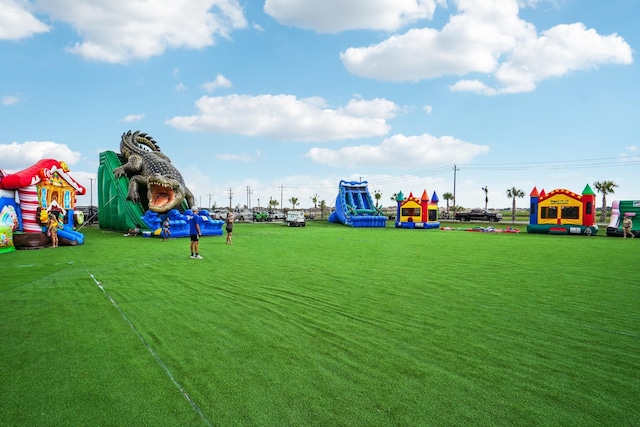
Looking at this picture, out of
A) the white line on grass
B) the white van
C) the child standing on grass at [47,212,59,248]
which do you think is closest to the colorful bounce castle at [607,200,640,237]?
the white van

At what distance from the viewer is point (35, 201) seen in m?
14.6

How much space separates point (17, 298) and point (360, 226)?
28338mm

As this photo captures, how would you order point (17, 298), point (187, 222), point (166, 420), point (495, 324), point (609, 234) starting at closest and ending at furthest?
point (166, 420) → point (495, 324) → point (17, 298) → point (187, 222) → point (609, 234)

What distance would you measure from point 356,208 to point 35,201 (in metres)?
26.0

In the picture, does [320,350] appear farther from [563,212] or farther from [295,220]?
[295,220]

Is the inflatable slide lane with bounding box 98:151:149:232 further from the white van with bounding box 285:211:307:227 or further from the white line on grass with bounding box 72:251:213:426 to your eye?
the white line on grass with bounding box 72:251:213:426

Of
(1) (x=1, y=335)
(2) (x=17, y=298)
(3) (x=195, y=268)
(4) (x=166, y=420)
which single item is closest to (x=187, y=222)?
(3) (x=195, y=268)

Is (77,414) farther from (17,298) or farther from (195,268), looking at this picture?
(195,268)

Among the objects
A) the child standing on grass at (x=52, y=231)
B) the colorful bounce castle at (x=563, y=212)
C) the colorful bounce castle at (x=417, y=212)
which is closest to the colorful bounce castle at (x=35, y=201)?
the child standing on grass at (x=52, y=231)

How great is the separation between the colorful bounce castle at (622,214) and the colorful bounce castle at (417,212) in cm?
1204

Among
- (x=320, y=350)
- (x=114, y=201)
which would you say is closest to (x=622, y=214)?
(x=320, y=350)

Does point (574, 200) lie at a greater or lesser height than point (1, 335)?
greater

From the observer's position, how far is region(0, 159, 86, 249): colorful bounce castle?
1345cm

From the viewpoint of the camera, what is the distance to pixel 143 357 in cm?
389
